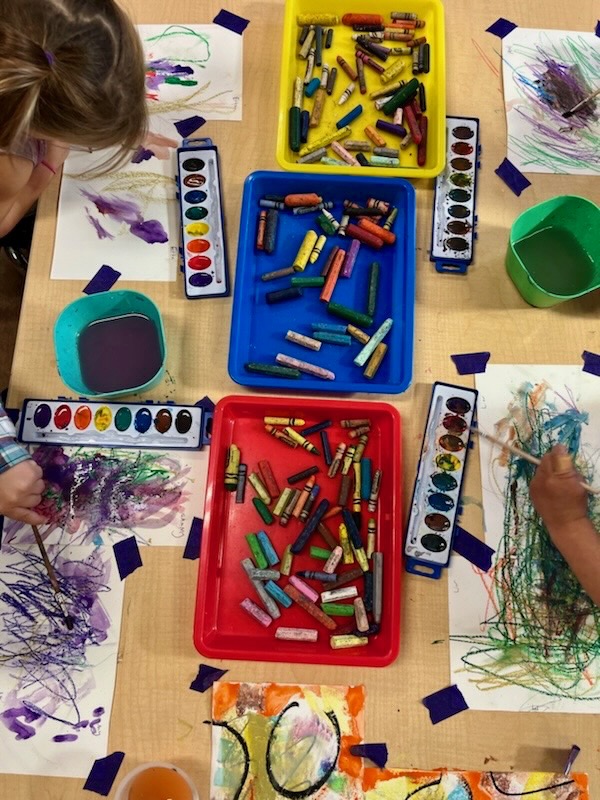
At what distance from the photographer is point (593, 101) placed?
134 cm

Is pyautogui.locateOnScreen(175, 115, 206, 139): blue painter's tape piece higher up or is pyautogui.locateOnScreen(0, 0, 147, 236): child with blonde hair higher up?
pyautogui.locateOnScreen(0, 0, 147, 236): child with blonde hair

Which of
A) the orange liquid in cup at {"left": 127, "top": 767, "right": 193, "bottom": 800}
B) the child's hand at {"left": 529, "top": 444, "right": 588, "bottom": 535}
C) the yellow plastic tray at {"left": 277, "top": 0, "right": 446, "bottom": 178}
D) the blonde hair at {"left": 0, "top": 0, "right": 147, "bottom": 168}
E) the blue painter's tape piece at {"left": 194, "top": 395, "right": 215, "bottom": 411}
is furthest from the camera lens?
the yellow plastic tray at {"left": 277, "top": 0, "right": 446, "bottom": 178}

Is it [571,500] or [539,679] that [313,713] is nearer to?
[539,679]

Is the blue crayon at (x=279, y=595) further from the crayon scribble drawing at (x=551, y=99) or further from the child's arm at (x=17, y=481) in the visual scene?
the crayon scribble drawing at (x=551, y=99)

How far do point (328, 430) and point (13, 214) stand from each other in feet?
2.17

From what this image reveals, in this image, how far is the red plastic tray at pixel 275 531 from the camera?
99 cm

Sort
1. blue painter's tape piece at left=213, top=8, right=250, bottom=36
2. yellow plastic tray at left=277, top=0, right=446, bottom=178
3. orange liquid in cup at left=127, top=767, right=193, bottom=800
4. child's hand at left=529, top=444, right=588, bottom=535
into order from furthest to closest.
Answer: blue painter's tape piece at left=213, top=8, right=250, bottom=36
yellow plastic tray at left=277, top=0, right=446, bottom=178
child's hand at left=529, top=444, right=588, bottom=535
orange liquid in cup at left=127, top=767, right=193, bottom=800

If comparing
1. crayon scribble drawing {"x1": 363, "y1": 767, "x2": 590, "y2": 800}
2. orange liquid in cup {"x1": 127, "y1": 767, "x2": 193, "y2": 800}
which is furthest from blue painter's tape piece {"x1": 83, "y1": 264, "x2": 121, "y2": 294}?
crayon scribble drawing {"x1": 363, "y1": 767, "x2": 590, "y2": 800}

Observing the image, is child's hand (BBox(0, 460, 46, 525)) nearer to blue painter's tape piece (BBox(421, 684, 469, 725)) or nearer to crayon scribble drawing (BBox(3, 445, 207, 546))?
crayon scribble drawing (BBox(3, 445, 207, 546))

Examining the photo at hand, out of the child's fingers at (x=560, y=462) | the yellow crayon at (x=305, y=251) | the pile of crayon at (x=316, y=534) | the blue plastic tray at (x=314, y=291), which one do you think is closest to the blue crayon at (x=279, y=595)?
the pile of crayon at (x=316, y=534)

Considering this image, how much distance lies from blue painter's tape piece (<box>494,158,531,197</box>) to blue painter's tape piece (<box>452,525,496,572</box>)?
2.20ft

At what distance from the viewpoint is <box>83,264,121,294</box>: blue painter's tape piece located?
1.20 metres

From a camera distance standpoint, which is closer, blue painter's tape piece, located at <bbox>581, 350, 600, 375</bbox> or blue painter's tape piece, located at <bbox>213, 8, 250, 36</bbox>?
blue painter's tape piece, located at <bbox>581, 350, 600, 375</bbox>

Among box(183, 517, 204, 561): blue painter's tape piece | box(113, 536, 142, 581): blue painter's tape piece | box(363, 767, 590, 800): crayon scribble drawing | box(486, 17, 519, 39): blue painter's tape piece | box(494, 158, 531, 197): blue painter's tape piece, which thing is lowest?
box(363, 767, 590, 800): crayon scribble drawing
